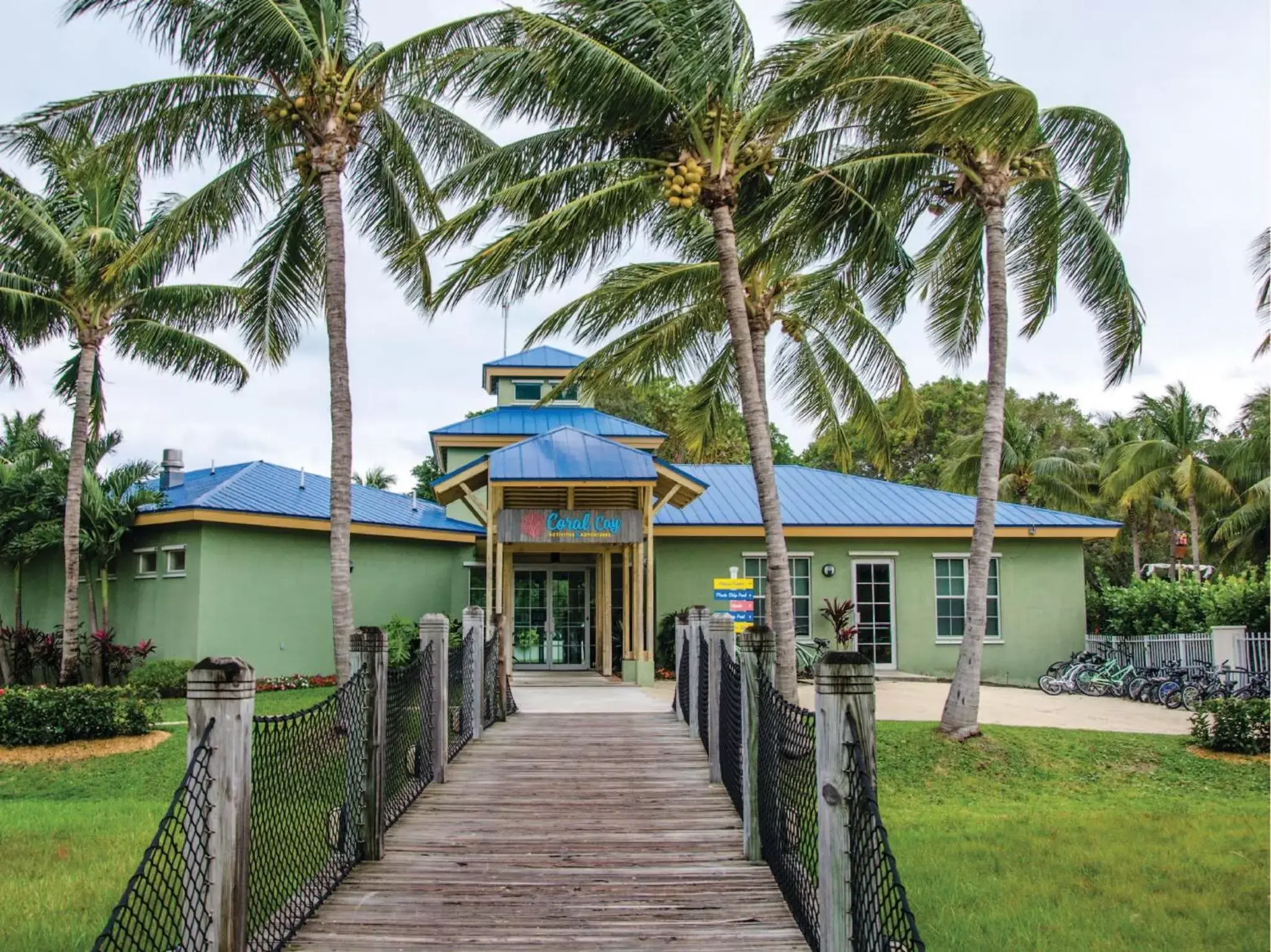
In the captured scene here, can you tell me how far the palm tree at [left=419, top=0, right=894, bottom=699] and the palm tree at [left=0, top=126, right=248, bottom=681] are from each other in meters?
5.43

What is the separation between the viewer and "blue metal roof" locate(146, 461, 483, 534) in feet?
60.7

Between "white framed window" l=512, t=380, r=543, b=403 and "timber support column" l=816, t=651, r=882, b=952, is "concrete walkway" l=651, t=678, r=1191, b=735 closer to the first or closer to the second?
"white framed window" l=512, t=380, r=543, b=403

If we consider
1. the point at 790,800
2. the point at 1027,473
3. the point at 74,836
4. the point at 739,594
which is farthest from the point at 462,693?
the point at 1027,473

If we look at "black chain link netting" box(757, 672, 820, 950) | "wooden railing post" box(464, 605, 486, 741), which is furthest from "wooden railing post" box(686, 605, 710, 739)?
"black chain link netting" box(757, 672, 820, 950)

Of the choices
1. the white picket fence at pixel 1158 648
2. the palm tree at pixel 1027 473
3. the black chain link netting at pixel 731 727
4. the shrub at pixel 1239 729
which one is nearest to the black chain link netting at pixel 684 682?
the black chain link netting at pixel 731 727

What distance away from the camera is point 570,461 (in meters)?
16.5

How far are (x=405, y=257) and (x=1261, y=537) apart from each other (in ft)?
95.1

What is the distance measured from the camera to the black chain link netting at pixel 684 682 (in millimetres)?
11430

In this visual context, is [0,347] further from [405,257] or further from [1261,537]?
[1261,537]

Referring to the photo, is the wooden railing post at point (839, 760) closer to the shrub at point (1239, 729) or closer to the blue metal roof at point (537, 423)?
the shrub at point (1239, 729)

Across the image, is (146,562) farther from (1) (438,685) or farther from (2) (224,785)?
(2) (224,785)

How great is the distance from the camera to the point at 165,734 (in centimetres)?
1296

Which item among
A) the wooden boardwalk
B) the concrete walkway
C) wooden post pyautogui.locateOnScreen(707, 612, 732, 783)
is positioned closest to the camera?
the wooden boardwalk

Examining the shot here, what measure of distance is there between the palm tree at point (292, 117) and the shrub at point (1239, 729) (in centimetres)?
1013
